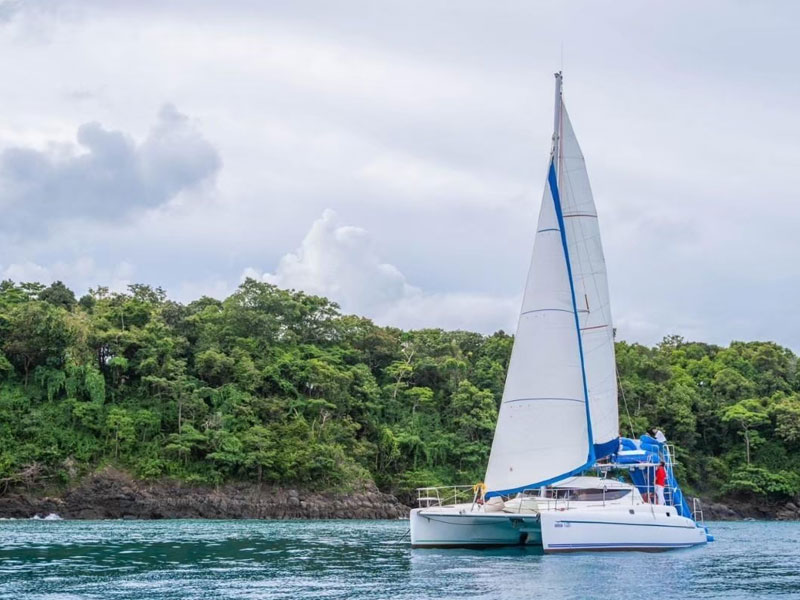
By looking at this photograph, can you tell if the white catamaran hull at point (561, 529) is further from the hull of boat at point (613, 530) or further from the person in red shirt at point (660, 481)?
the person in red shirt at point (660, 481)

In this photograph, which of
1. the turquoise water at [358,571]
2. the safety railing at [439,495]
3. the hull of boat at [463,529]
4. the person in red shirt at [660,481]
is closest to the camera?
the turquoise water at [358,571]

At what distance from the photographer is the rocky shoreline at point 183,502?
54.6m

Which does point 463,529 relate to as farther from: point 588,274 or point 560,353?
point 588,274

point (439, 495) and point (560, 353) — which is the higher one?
point (560, 353)

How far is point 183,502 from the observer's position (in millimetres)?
56656

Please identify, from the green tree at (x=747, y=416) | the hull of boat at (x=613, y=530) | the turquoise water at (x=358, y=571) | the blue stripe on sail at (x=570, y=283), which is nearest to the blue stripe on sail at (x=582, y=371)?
the blue stripe on sail at (x=570, y=283)

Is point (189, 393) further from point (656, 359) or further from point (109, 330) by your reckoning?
point (656, 359)

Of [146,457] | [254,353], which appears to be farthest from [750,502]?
[146,457]

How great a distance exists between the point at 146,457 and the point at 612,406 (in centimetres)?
3616

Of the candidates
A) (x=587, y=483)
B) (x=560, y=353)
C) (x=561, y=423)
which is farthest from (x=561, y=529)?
(x=560, y=353)

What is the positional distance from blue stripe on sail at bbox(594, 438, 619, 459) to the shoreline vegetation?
3186 cm

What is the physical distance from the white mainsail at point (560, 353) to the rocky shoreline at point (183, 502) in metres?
32.0

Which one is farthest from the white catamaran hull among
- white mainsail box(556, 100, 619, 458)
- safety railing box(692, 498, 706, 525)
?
white mainsail box(556, 100, 619, 458)

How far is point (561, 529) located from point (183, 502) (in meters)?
35.0
